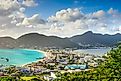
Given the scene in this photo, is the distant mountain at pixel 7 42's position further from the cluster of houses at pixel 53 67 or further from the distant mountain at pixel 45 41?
the cluster of houses at pixel 53 67

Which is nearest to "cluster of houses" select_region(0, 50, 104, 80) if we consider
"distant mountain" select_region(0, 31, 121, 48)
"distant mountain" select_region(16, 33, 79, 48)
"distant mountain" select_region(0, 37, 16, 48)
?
"distant mountain" select_region(0, 31, 121, 48)

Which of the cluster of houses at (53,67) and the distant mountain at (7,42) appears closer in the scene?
the cluster of houses at (53,67)

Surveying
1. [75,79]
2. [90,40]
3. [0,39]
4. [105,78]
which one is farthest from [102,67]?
[90,40]

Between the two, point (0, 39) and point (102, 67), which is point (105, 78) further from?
point (0, 39)

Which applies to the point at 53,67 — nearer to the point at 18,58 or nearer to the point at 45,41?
the point at 18,58

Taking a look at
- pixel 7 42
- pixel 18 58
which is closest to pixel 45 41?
pixel 7 42

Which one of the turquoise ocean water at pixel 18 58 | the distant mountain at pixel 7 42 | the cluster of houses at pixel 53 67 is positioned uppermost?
the distant mountain at pixel 7 42

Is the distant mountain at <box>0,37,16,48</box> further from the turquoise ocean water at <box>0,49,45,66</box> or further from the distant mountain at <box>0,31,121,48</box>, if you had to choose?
the turquoise ocean water at <box>0,49,45,66</box>

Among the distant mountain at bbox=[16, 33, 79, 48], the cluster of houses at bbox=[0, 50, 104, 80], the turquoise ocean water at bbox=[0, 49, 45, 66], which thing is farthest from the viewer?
the distant mountain at bbox=[16, 33, 79, 48]

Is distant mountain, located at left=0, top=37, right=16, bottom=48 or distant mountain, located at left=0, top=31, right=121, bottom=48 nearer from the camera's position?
distant mountain, located at left=0, top=37, right=16, bottom=48

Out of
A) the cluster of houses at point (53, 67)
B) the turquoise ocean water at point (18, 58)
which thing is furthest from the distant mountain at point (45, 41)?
the cluster of houses at point (53, 67)

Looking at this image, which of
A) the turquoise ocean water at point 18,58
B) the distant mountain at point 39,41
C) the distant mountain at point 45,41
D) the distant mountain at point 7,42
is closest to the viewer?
the turquoise ocean water at point 18,58
